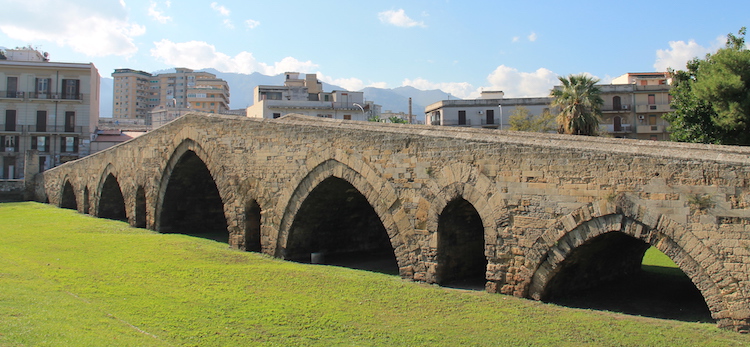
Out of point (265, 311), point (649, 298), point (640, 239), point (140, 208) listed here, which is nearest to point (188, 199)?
point (140, 208)

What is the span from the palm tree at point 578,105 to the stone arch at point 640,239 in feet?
57.9

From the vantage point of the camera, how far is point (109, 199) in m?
28.8

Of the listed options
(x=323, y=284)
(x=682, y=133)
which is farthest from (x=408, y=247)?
(x=682, y=133)

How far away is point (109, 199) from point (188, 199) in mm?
7537

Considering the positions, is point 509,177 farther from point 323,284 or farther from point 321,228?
point 321,228

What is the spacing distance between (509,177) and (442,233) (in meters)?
2.30

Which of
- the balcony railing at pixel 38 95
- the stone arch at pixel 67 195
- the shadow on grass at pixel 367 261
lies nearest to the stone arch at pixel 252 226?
the shadow on grass at pixel 367 261

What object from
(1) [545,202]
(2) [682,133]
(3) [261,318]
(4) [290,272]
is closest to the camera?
(3) [261,318]

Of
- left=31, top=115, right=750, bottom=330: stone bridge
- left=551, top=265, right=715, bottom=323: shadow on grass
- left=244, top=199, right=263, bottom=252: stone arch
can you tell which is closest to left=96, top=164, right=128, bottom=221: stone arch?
left=31, top=115, right=750, bottom=330: stone bridge

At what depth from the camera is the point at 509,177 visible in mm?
Result: 11852

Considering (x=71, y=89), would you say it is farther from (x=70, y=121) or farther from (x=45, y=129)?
(x=45, y=129)

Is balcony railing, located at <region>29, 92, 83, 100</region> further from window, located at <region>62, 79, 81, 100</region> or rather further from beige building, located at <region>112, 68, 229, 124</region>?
beige building, located at <region>112, 68, 229, 124</region>

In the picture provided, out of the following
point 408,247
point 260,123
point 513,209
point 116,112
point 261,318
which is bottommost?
point 261,318

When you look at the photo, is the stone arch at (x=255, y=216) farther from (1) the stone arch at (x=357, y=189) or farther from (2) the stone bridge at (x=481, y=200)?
(1) the stone arch at (x=357, y=189)
